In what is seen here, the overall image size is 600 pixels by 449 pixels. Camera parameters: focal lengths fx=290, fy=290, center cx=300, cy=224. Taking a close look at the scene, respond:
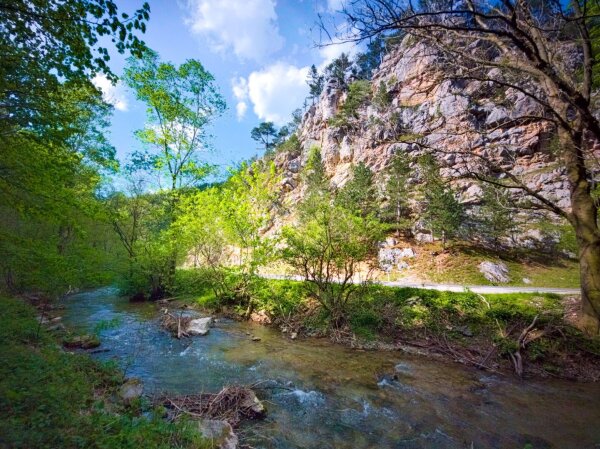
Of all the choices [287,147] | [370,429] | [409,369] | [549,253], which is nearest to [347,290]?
[409,369]

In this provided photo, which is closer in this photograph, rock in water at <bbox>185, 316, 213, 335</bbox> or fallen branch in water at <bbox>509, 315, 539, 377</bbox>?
fallen branch in water at <bbox>509, 315, 539, 377</bbox>

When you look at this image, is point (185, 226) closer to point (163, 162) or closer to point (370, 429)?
point (163, 162)

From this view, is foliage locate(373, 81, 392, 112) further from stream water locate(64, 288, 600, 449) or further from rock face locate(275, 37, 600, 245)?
stream water locate(64, 288, 600, 449)

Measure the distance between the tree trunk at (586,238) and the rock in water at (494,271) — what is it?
1687cm

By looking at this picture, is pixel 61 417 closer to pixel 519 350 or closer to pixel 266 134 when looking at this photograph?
pixel 519 350

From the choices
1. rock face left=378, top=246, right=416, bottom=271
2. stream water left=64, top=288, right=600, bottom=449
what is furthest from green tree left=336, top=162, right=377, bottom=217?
stream water left=64, top=288, right=600, bottom=449

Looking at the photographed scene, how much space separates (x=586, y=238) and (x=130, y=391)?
11.6 metres

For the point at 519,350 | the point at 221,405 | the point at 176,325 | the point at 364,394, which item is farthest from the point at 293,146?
the point at 221,405

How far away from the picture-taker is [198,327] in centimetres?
1161

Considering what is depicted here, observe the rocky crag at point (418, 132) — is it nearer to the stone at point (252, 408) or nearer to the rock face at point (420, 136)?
the rock face at point (420, 136)

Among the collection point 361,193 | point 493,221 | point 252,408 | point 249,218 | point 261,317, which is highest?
point 361,193

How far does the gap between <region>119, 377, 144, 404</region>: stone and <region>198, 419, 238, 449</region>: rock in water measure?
1.71 m

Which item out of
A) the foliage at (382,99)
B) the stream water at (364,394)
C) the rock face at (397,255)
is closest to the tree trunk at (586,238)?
the stream water at (364,394)

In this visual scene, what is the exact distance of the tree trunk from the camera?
780 centimetres
